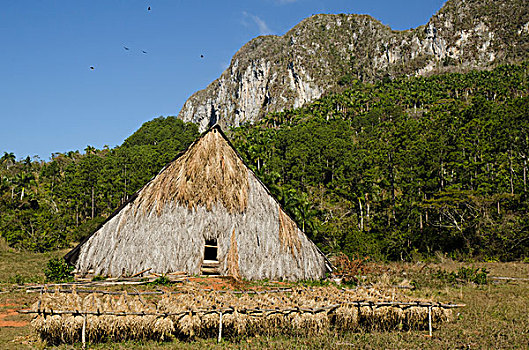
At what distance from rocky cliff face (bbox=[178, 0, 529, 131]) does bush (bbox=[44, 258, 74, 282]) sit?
380 feet

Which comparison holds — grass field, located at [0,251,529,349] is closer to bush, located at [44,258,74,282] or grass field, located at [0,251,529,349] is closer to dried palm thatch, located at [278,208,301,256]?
bush, located at [44,258,74,282]

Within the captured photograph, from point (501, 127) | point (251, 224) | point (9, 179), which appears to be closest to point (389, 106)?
point (501, 127)

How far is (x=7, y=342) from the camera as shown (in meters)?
6.59

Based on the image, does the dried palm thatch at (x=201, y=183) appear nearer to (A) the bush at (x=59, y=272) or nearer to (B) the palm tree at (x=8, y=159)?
(A) the bush at (x=59, y=272)

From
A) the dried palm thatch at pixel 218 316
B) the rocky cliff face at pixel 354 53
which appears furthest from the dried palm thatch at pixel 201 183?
the rocky cliff face at pixel 354 53

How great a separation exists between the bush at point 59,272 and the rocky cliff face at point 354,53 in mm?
115780

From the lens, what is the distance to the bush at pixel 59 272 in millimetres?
12545

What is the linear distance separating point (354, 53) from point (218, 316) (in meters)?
146

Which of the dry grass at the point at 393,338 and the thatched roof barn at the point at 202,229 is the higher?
the thatched roof barn at the point at 202,229

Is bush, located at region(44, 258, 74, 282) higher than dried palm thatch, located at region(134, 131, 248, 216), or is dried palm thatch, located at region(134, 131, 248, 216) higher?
dried palm thatch, located at region(134, 131, 248, 216)

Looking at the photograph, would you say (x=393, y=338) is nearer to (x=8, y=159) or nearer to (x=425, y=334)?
(x=425, y=334)

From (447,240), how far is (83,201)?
3900cm

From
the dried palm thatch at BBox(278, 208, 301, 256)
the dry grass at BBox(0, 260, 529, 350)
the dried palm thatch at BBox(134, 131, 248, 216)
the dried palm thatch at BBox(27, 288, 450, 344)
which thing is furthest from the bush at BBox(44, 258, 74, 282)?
the dried palm thatch at BBox(278, 208, 301, 256)

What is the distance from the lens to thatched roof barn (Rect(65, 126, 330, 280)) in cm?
1287
